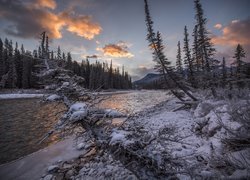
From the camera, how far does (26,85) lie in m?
53.9

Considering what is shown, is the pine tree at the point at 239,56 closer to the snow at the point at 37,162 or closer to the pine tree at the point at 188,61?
the pine tree at the point at 188,61

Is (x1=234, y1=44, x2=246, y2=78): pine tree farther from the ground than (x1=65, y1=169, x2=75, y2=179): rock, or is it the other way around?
(x1=234, y1=44, x2=246, y2=78): pine tree

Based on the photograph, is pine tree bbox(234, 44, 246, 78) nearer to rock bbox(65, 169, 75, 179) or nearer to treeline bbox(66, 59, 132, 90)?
rock bbox(65, 169, 75, 179)

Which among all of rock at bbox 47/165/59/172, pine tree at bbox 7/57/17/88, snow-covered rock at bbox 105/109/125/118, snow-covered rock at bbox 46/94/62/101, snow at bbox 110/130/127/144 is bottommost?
rock at bbox 47/165/59/172

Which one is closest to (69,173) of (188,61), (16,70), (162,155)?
(162,155)

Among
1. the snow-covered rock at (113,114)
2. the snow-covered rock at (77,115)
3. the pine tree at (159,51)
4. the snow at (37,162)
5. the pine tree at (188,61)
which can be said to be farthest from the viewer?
the pine tree at (188,61)

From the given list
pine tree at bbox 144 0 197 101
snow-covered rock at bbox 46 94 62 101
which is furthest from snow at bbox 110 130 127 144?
pine tree at bbox 144 0 197 101

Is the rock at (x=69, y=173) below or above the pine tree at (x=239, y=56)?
below

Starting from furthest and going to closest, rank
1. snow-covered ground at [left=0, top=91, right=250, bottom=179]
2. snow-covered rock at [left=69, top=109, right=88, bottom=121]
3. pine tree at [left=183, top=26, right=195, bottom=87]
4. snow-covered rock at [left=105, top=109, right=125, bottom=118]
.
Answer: pine tree at [left=183, top=26, right=195, bottom=87], snow-covered rock at [left=105, top=109, right=125, bottom=118], snow-covered rock at [left=69, top=109, right=88, bottom=121], snow-covered ground at [left=0, top=91, right=250, bottom=179]

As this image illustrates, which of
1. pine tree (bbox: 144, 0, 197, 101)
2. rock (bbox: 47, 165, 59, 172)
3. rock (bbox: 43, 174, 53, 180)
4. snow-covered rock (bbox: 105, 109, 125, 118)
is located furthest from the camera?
pine tree (bbox: 144, 0, 197, 101)

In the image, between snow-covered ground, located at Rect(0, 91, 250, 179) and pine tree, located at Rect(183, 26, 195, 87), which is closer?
snow-covered ground, located at Rect(0, 91, 250, 179)

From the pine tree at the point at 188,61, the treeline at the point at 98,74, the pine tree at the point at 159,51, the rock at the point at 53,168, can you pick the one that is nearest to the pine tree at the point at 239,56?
the pine tree at the point at 188,61

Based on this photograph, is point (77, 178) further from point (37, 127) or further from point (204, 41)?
point (204, 41)

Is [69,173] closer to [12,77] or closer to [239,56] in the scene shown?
[239,56]
